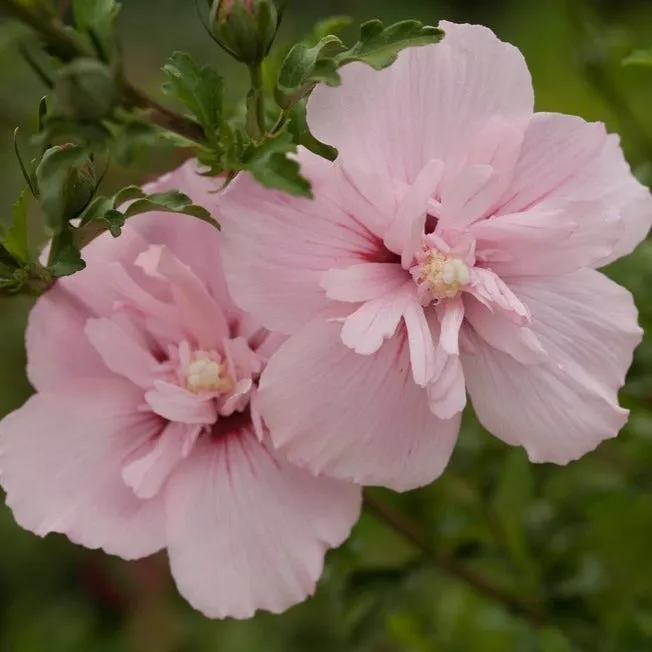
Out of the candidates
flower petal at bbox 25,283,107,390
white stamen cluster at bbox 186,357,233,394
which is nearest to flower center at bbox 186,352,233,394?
white stamen cluster at bbox 186,357,233,394

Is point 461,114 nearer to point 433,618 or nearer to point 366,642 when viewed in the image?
point 366,642

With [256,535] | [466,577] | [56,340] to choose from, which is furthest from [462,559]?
[56,340]

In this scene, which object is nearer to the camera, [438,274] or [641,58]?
[438,274]

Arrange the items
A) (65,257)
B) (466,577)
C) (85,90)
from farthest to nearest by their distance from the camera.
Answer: (466,577)
(65,257)
(85,90)

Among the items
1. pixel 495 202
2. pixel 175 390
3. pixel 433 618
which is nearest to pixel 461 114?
pixel 495 202

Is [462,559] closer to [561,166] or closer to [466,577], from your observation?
[466,577]

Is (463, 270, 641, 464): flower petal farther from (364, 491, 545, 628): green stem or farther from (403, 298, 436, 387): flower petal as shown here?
(364, 491, 545, 628): green stem

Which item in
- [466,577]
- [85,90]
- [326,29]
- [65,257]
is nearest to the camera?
[85,90]
